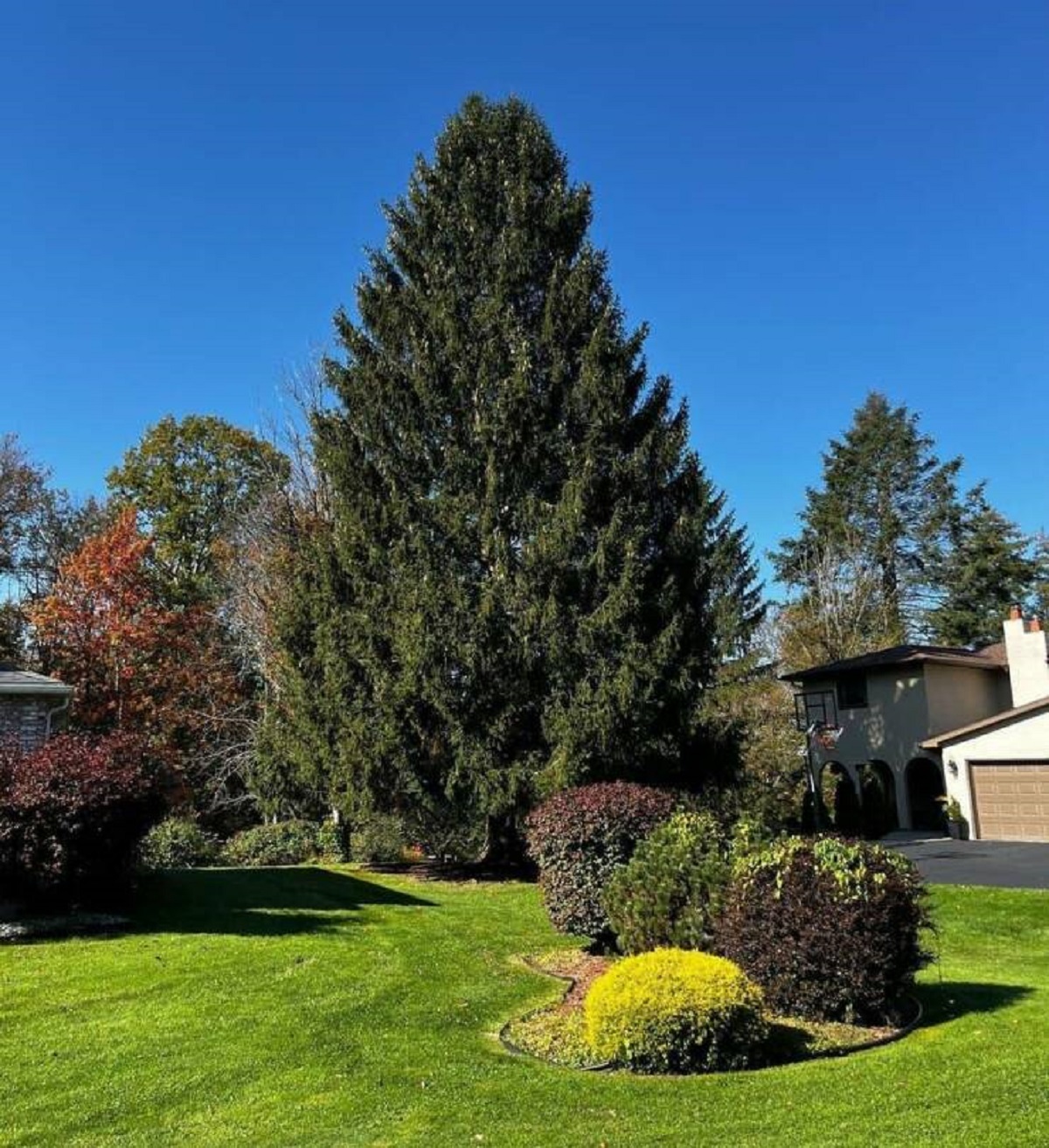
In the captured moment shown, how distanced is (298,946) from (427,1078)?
12.6 ft

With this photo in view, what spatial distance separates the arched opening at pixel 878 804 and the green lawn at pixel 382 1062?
1470 centimetres

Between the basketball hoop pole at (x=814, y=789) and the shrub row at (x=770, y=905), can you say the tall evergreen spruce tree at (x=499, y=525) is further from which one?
the basketball hoop pole at (x=814, y=789)

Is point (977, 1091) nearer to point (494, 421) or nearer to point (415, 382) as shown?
point (494, 421)

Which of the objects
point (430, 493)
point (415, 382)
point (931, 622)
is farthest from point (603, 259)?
point (931, 622)

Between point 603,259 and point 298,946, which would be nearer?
point 298,946

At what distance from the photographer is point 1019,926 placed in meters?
12.6

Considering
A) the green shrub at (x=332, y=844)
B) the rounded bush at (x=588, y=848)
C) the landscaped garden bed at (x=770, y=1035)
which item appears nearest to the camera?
the landscaped garden bed at (x=770, y=1035)

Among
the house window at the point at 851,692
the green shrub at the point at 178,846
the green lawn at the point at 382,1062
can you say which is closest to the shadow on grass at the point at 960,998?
the green lawn at the point at 382,1062

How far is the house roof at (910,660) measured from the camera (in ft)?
88.2

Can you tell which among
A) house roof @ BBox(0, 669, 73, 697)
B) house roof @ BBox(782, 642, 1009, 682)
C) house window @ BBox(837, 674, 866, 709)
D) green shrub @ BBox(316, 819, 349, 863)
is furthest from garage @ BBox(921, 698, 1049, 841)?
house roof @ BBox(0, 669, 73, 697)

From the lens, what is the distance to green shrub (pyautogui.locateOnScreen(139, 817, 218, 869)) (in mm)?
17984

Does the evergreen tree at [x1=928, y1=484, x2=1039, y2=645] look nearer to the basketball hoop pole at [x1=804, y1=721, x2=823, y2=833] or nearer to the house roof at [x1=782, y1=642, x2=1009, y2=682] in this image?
the house roof at [x1=782, y1=642, x2=1009, y2=682]

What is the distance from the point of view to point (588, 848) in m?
9.18

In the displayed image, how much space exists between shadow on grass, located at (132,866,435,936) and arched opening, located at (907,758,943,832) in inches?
690
